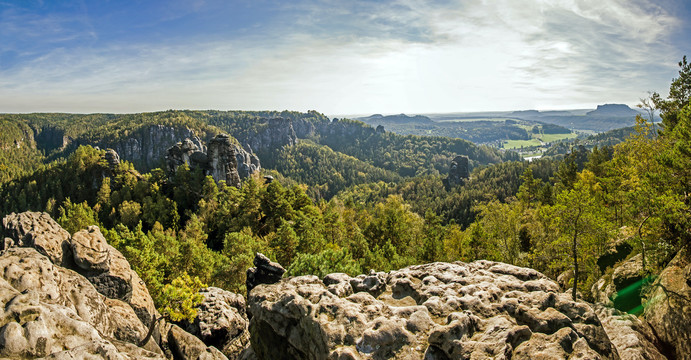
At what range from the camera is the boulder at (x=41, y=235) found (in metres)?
23.6

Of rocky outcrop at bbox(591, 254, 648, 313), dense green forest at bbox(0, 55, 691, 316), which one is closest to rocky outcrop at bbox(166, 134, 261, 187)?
dense green forest at bbox(0, 55, 691, 316)

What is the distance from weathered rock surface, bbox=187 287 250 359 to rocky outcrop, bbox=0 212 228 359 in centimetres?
255

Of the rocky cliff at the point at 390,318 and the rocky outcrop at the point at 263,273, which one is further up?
the rocky cliff at the point at 390,318

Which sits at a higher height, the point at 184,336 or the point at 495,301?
the point at 495,301

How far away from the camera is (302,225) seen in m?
48.7

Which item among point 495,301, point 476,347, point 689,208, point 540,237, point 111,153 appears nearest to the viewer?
point 476,347

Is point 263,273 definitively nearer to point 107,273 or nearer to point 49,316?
point 107,273

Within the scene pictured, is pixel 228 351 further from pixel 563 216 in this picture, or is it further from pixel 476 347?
pixel 563 216

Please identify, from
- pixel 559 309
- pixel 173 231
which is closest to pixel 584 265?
pixel 559 309

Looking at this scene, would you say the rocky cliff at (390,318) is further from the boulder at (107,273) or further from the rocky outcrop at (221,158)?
the rocky outcrop at (221,158)

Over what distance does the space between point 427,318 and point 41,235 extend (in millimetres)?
31081

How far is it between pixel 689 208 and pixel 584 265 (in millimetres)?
12929

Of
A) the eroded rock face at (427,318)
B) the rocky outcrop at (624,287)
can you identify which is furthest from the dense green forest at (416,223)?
the eroded rock face at (427,318)

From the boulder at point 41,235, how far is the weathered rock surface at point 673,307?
37.6m
